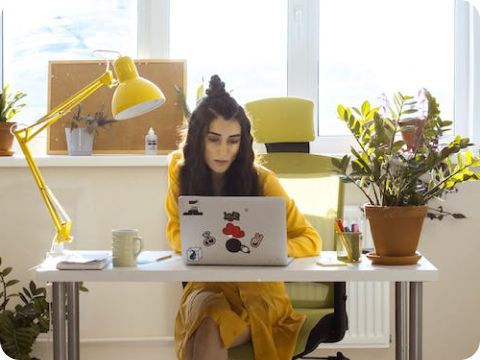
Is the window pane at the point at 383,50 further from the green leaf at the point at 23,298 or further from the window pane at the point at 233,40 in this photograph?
the green leaf at the point at 23,298

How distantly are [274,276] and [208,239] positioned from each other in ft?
0.65

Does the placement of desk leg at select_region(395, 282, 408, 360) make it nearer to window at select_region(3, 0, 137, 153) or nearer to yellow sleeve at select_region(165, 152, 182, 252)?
yellow sleeve at select_region(165, 152, 182, 252)

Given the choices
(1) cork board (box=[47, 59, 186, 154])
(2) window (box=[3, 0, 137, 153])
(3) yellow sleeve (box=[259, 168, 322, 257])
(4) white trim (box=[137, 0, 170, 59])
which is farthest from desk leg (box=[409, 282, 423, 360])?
(2) window (box=[3, 0, 137, 153])

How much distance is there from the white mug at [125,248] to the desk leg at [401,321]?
0.72 metres

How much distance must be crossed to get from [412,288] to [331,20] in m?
1.87

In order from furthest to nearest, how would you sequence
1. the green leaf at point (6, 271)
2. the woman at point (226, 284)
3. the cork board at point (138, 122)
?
1. the cork board at point (138, 122)
2. the green leaf at point (6, 271)
3. the woman at point (226, 284)

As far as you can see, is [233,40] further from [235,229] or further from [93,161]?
[235,229]

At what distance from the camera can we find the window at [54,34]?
3.58 m

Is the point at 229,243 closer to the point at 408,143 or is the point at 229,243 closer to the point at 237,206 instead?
the point at 237,206

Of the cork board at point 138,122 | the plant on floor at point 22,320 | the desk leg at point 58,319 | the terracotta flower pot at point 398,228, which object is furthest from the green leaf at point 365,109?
the plant on floor at point 22,320

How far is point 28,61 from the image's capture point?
361 centimetres

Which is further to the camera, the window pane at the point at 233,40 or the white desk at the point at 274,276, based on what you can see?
the window pane at the point at 233,40

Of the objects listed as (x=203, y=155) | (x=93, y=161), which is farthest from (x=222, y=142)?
(x=93, y=161)

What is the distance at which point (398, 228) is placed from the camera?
2023 millimetres
